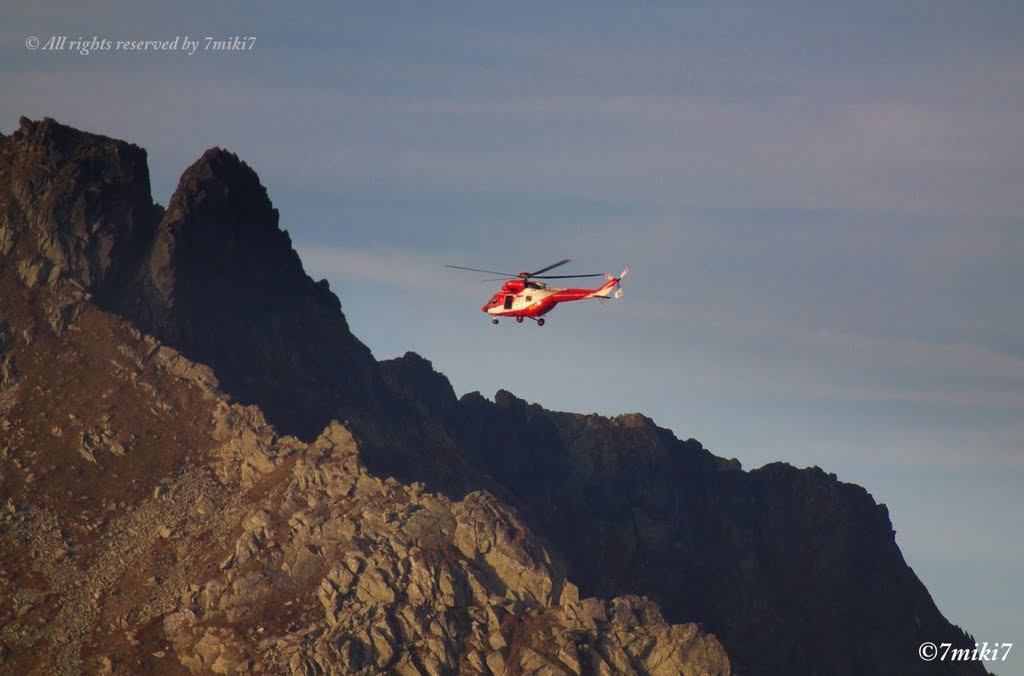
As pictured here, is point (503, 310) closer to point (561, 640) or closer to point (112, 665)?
point (561, 640)

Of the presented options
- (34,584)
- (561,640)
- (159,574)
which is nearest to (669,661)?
(561,640)

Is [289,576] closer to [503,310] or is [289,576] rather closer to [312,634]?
[312,634]

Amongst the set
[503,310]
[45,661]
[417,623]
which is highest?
[503,310]

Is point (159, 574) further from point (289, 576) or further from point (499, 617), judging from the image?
point (499, 617)

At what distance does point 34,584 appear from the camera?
Result: 644 feet

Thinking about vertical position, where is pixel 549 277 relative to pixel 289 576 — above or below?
above

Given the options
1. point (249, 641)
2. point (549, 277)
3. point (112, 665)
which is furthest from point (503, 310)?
point (112, 665)

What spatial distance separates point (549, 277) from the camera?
190m

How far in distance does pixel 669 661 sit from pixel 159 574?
59.1 meters

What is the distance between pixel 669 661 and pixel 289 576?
4384 cm

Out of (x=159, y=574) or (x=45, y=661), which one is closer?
(x=45, y=661)

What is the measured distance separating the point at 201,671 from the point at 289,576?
16.8 meters

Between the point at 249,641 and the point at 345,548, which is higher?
the point at 345,548

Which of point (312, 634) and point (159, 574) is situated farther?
point (159, 574)
